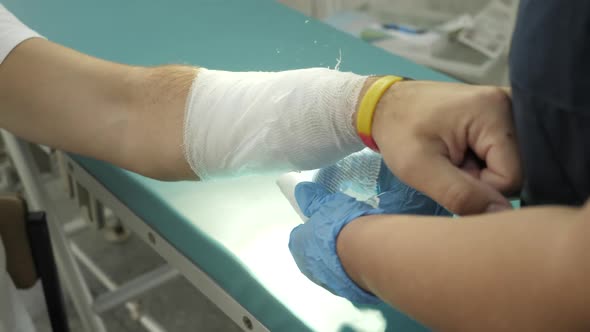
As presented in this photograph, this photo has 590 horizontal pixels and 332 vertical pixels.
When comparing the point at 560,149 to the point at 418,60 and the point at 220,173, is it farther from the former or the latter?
the point at 418,60

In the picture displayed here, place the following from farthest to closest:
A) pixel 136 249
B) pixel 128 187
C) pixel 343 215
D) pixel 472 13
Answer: pixel 472 13 → pixel 136 249 → pixel 128 187 → pixel 343 215

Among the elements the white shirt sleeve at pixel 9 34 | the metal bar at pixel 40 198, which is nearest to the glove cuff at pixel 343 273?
the white shirt sleeve at pixel 9 34

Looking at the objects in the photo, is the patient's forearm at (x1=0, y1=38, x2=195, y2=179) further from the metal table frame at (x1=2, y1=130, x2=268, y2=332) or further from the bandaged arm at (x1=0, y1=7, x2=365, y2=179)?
the metal table frame at (x1=2, y1=130, x2=268, y2=332)

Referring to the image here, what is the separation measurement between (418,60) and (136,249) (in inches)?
41.8

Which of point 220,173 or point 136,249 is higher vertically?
point 220,173

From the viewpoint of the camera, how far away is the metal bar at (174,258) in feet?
2.54

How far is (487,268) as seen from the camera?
1.41 ft

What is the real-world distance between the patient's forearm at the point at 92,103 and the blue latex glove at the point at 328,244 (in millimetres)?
228

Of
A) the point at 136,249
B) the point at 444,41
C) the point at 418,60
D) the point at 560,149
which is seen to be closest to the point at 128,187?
the point at 560,149

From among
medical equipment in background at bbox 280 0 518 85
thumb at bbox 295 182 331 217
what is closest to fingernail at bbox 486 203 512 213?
thumb at bbox 295 182 331 217

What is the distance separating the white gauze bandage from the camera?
72 cm

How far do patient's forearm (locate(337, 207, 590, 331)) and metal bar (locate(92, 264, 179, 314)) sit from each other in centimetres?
92

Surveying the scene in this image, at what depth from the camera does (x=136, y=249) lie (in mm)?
1815

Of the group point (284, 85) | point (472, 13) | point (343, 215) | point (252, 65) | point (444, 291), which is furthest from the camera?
point (472, 13)
